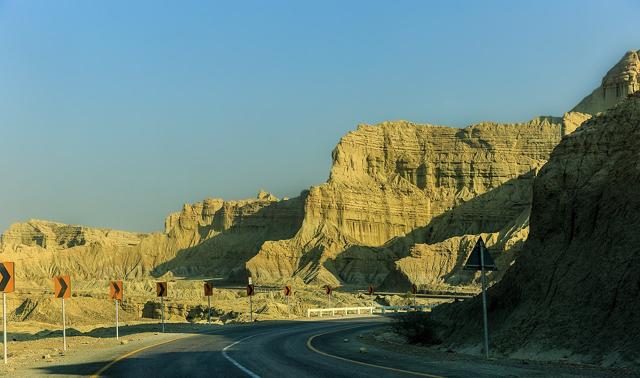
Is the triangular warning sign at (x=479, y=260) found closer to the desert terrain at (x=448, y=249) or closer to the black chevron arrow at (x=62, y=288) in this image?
the desert terrain at (x=448, y=249)

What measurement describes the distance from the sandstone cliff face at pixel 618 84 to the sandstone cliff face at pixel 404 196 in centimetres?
1097

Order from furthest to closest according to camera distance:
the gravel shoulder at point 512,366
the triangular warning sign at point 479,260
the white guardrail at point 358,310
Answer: the white guardrail at point 358,310 → the triangular warning sign at point 479,260 → the gravel shoulder at point 512,366

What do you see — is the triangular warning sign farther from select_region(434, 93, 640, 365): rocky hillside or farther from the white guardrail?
the white guardrail

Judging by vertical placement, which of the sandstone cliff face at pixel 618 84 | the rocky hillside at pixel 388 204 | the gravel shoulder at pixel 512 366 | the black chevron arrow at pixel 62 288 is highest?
the sandstone cliff face at pixel 618 84

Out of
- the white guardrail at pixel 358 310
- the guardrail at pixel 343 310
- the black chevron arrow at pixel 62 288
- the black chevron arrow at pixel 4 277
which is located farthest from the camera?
the white guardrail at pixel 358 310

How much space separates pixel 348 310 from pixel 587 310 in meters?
44.6

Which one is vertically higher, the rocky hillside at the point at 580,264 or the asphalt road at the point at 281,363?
the rocky hillside at the point at 580,264

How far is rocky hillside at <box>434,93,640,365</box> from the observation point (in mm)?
20047

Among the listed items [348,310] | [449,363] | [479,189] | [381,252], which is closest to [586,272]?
[449,363]

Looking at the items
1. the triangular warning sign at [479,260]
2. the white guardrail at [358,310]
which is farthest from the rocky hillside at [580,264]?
the white guardrail at [358,310]

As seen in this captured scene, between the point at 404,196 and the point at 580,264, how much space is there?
481 feet

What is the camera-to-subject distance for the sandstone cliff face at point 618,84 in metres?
166

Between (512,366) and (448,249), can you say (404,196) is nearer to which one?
(448,249)

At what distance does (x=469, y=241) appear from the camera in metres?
123
